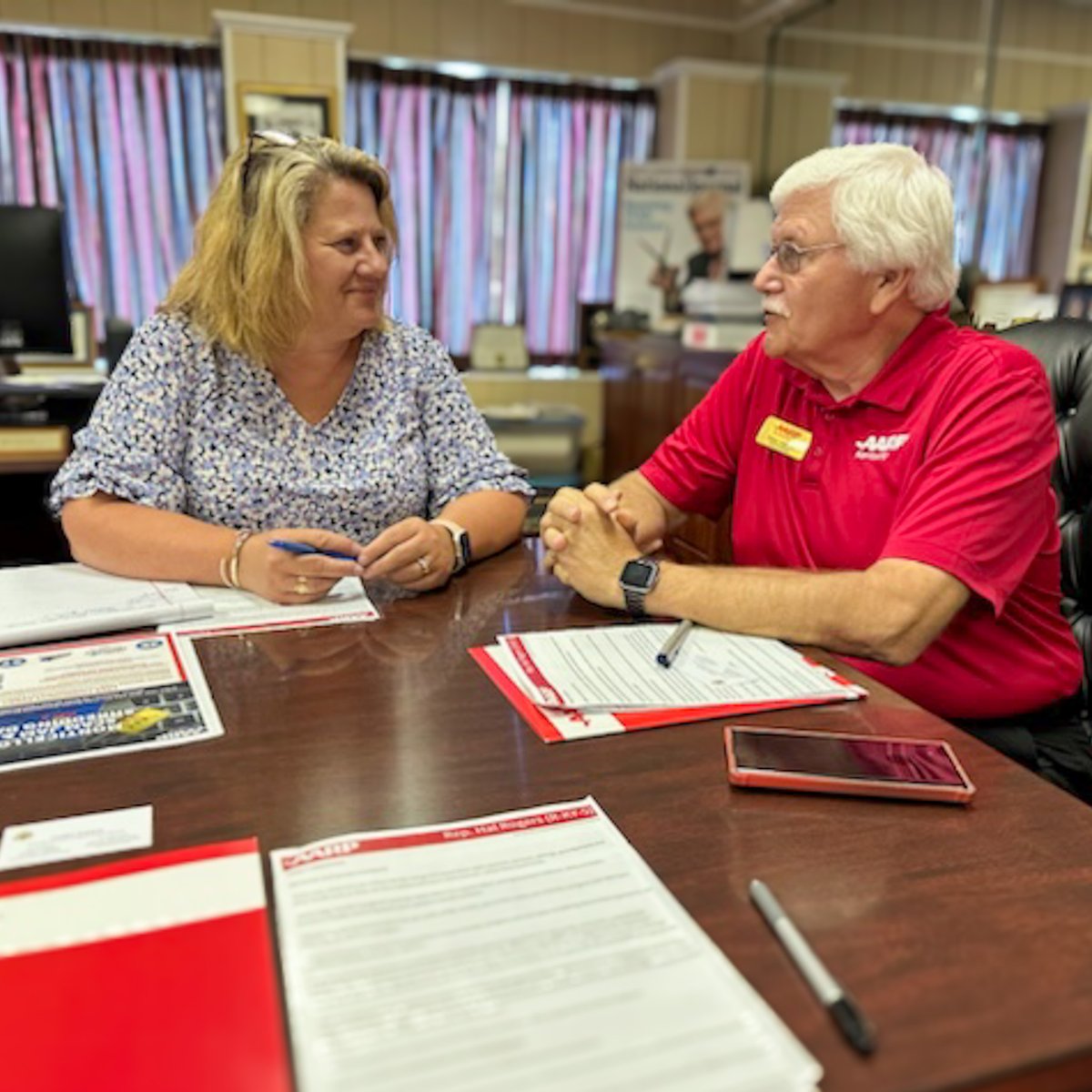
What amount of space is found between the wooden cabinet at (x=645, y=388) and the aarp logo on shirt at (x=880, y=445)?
176 cm

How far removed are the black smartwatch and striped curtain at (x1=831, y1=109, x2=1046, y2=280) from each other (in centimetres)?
451

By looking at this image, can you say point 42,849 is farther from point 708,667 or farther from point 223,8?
point 223,8

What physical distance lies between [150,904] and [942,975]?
0.48m

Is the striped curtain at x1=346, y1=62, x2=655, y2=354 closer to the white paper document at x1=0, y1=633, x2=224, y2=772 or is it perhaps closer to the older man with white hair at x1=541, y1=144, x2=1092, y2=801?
the older man with white hair at x1=541, y1=144, x2=1092, y2=801

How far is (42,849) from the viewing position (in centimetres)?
69

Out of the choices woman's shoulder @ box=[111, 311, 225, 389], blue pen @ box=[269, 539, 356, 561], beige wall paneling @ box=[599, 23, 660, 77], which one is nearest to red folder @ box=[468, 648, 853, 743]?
blue pen @ box=[269, 539, 356, 561]

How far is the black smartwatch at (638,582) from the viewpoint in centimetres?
119

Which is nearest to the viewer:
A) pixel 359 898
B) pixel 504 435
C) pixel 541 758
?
pixel 359 898

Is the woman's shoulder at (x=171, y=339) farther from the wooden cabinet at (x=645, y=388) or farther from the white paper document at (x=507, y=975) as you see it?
the wooden cabinet at (x=645, y=388)

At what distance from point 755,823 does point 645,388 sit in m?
3.66

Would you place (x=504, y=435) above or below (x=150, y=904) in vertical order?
below

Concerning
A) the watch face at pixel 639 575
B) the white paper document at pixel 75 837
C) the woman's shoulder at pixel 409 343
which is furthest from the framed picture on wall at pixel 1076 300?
the white paper document at pixel 75 837

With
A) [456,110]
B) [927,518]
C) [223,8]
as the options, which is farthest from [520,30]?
[927,518]

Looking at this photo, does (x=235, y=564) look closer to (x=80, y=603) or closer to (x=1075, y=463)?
(x=80, y=603)
